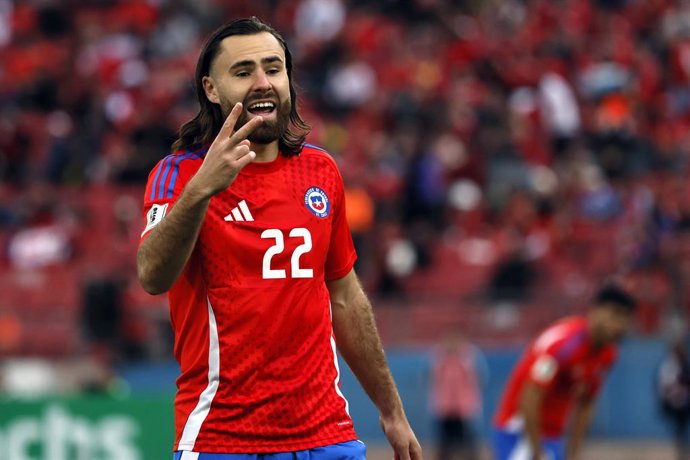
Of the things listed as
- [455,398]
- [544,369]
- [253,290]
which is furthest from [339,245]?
[455,398]

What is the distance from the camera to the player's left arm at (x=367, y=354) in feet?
15.4

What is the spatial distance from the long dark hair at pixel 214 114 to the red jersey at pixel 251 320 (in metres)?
0.11

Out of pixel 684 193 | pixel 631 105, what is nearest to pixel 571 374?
pixel 684 193

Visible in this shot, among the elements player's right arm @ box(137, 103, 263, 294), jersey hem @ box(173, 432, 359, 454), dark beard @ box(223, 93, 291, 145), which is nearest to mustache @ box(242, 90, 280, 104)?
dark beard @ box(223, 93, 291, 145)

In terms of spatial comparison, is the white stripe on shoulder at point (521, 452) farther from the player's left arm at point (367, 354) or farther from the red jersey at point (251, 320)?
the red jersey at point (251, 320)

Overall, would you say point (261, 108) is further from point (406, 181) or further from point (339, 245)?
point (406, 181)

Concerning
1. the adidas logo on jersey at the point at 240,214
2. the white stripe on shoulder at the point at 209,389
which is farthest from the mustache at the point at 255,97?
the white stripe on shoulder at the point at 209,389

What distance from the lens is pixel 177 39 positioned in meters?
21.4

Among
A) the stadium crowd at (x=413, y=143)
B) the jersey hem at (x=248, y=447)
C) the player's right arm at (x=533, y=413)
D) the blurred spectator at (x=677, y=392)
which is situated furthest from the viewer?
the stadium crowd at (x=413, y=143)

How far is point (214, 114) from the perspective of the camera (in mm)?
4551

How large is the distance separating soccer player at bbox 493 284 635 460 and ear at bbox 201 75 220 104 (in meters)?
4.88

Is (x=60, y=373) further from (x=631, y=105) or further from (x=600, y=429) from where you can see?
(x=631, y=105)

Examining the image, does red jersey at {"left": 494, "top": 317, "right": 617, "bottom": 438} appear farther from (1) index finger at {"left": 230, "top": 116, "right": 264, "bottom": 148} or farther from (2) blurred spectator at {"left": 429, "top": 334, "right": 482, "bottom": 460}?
(2) blurred spectator at {"left": 429, "top": 334, "right": 482, "bottom": 460}

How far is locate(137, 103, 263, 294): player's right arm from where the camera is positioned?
4043mm
